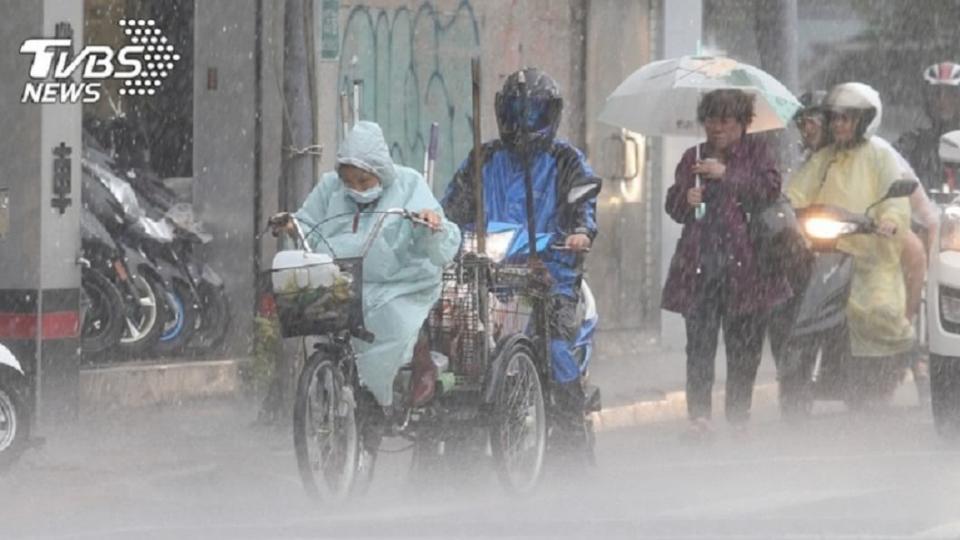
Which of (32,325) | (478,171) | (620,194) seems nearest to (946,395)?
(478,171)

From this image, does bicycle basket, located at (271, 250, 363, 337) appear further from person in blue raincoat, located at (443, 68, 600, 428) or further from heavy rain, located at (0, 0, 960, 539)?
person in blue raincoat, located at (443, 68, 600, 428)

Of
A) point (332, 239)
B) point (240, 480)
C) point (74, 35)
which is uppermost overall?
point (74, 35)

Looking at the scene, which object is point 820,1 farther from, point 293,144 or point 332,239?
point 332,239

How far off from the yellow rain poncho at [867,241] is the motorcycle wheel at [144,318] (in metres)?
3.69

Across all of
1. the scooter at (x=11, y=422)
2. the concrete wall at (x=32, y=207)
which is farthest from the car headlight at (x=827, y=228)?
the scooter at (x=11, y=422)

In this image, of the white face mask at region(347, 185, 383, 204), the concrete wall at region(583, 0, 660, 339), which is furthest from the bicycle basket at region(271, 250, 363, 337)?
the concrete wall at region(583, 0, 660, 339)

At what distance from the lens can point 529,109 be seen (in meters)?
12.2

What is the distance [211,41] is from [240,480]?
4.79 metres

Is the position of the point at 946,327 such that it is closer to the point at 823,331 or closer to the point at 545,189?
the point at 823,331

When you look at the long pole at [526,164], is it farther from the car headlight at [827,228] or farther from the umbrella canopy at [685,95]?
the car headlight at [827,228]

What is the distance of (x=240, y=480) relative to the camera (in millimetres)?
12312

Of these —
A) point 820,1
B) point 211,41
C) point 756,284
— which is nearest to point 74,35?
point 211,41

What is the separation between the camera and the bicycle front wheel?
429 inches

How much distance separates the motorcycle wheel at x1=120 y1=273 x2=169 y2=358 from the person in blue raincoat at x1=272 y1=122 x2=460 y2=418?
4.36 meters
